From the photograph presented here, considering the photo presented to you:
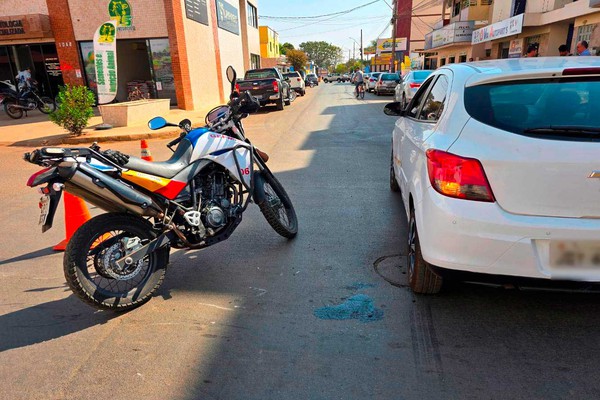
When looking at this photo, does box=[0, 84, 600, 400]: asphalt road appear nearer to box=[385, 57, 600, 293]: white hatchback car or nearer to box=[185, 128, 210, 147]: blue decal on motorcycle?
box=[385, 57, 600, 293]: white hatchback car

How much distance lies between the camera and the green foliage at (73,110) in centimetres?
1100

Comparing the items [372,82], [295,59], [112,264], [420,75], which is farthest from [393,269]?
[295,59]

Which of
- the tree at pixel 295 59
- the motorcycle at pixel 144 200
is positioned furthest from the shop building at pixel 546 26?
the tree at pixel 295 59

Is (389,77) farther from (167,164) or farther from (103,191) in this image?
(103,191)

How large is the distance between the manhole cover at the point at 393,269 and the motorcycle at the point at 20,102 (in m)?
15.7

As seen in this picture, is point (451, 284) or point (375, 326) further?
point (451, 284)

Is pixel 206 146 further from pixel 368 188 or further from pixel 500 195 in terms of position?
pixel 368 188

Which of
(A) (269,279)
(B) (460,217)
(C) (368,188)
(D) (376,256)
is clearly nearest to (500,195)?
(B) (460,217)

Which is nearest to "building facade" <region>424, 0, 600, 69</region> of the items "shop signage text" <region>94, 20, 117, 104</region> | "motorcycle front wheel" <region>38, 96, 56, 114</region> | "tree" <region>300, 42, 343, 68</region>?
"shop signage text" <region>94, 20, 117, 104</region>

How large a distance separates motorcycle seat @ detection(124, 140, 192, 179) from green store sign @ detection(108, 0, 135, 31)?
52.0ft

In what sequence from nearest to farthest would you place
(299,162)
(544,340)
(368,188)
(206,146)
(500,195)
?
1. (500,195)
2. (544,340)
3. (206,146)
4. (368,188)
5. (299,162)

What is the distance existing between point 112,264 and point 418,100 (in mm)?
3447

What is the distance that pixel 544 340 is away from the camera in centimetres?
270

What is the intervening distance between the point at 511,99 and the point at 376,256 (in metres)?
1.84
